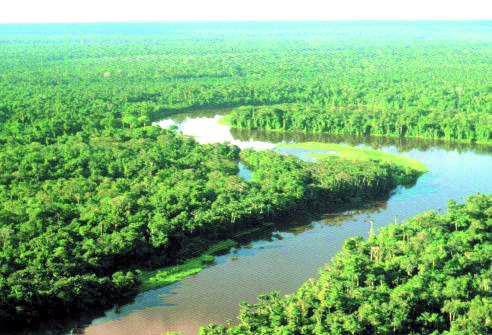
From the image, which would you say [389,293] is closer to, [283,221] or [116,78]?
[283,221]

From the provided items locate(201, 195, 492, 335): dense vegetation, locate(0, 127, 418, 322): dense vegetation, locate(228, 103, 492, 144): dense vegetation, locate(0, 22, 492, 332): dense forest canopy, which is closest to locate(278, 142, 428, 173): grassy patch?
locate(0, 22, 492, 332): dense forest canopy

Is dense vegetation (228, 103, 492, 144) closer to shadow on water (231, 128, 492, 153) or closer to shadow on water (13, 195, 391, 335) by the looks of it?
shadow on water (231, 128, 492, 153)

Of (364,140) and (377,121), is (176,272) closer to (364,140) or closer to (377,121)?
(364,140)

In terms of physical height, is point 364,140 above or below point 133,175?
below

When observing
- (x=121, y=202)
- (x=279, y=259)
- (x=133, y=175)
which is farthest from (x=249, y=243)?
(x=133, y=175)

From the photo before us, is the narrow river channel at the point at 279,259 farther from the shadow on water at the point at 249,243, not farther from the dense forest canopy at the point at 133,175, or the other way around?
the dense forest canopy at the point at 133,175

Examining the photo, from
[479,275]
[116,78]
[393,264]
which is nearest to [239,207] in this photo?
[393,264]
